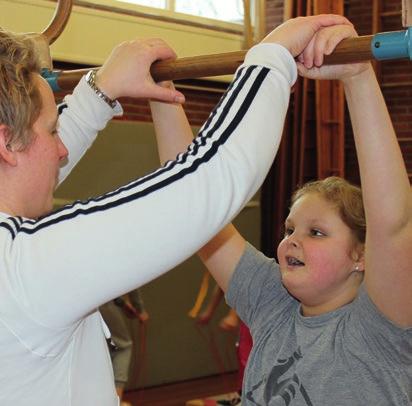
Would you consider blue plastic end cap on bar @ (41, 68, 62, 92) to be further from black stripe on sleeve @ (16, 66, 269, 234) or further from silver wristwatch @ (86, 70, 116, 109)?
black stripe on sleeve @ (16, 66, 269, 234)

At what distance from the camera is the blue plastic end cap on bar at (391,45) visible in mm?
1160

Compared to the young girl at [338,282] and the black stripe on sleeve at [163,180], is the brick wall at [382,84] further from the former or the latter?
the black stripe on sleeve at [163,180]

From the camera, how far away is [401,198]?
4.52 ft

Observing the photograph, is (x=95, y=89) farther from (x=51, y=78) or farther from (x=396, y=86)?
(x=396, y=86)

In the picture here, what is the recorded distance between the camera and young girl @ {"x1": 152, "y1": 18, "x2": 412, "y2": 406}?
137 centimetres

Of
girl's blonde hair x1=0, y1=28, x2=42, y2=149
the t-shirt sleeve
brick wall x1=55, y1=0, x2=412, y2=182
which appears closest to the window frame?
brick wall x1=55, y1=0, x2=412, y2=182

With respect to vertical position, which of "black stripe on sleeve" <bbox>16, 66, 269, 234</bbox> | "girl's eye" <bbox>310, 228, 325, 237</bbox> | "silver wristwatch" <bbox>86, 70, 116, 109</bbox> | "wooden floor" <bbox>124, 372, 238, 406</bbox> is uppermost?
"silver wristwatch" <bbox>86, 70, 116, 109</bbox>

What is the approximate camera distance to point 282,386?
1.53m

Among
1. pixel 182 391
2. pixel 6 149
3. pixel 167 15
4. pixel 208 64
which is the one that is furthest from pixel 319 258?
pixel 167 15

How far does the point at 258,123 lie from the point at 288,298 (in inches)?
29.6

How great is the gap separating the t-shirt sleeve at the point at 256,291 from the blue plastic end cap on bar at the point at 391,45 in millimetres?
711

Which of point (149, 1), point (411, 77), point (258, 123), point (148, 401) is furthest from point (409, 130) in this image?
point (258, 123)

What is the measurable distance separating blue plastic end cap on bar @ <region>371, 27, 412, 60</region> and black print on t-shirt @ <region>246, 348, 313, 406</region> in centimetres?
65

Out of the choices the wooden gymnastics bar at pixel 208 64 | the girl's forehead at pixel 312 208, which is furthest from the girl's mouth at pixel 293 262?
the wooden gymnastics bar at pixel 208 64
